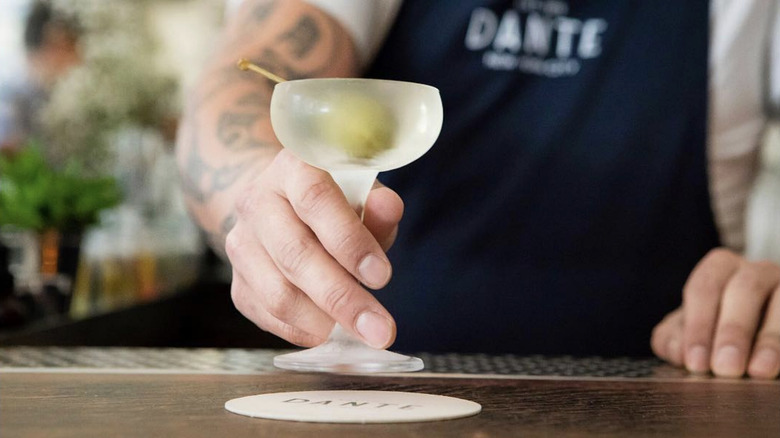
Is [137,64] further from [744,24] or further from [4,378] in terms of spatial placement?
[4,378]

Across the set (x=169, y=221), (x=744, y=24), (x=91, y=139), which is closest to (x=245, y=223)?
(x=744, y=24)

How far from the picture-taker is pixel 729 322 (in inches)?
48.1

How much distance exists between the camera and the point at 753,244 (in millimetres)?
2660

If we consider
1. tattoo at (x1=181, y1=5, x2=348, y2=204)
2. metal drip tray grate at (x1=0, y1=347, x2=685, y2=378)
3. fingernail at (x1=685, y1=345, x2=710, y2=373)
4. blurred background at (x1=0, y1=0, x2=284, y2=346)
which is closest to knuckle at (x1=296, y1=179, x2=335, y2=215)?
metal drip tray grate at (x1=0, y1=347, x2=685, y2=378)

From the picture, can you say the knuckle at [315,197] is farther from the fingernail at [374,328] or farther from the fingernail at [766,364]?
the fingernail at [766,364]

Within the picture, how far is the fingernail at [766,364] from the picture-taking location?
3.80ft

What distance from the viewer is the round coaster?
714mm

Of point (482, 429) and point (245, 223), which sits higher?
point (245, 223)

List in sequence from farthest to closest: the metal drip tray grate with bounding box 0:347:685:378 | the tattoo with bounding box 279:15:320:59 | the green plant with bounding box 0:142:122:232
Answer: the green plant with bounding box 0:142:122:232 → the tattoo with bounding box 279:15:320:59 → the metal drip tray grate with bounding box 0:347:685:378

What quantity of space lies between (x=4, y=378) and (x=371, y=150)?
417mm

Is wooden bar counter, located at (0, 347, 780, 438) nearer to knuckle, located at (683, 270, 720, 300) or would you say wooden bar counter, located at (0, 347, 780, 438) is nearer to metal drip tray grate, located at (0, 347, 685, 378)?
metal drip tray grate, located at (0, 347, 685, 378)

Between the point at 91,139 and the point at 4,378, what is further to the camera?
the point at 91,139

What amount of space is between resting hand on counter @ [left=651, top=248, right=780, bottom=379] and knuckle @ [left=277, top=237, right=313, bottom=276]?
1.85 ft

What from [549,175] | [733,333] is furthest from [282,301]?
[549,175]
